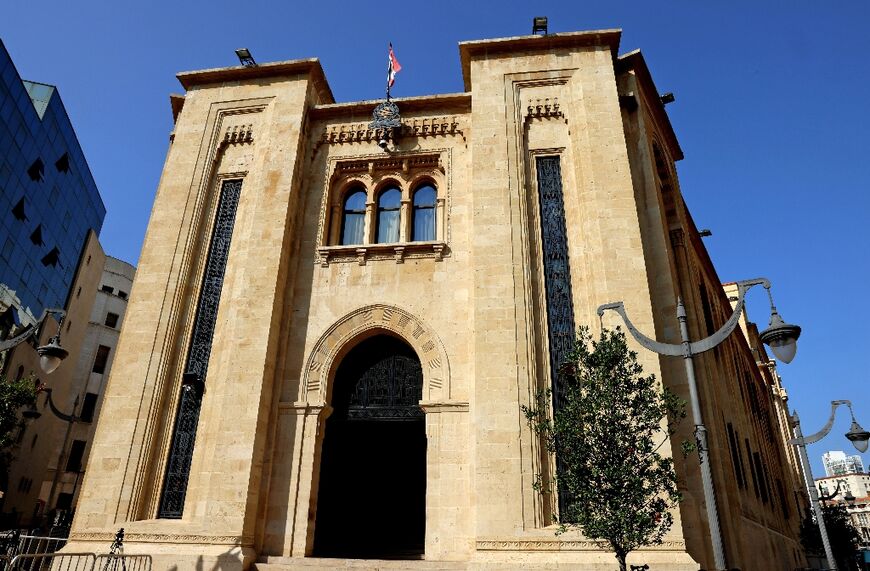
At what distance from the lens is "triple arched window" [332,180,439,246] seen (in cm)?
1634

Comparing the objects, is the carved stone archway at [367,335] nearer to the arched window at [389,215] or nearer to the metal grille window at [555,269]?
the arched window at [389,215]

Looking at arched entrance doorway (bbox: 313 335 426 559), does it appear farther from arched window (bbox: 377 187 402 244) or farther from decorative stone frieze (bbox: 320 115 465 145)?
decorative stone frieze (bbox: 320 115 465 145)

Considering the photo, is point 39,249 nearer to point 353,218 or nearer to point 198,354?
point 198,354

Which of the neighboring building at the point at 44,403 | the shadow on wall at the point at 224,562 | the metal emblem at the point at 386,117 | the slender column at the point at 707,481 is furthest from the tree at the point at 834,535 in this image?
the neighboring building at the point at 44,403

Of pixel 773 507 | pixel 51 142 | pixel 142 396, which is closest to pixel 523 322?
pixel 142 396

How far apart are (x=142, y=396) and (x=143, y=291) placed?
9.23 ft

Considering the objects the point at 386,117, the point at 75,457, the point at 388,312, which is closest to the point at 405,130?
the point at 386,117

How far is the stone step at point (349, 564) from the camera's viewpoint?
464 inches

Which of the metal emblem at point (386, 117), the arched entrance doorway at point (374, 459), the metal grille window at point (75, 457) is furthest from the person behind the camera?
the metal grille window at point (75, 457)

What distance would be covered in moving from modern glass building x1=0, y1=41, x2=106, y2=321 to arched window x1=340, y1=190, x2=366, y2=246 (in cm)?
2133

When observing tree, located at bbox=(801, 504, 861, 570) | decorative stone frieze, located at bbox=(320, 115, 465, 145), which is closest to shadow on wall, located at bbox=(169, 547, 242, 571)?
decorative stone frieze, located at bbox=(320, 115, 465, 145)

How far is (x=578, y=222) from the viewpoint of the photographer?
14.8m

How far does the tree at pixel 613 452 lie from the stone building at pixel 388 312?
2295 mm

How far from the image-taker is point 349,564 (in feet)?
39.5
